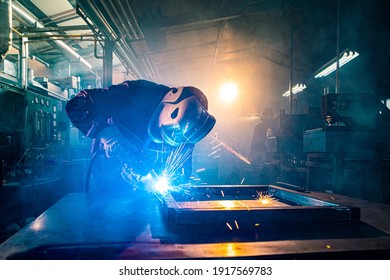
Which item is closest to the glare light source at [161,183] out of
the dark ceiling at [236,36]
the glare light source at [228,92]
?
the dark ceiling at [236,36]

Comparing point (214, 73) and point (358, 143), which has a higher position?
point (214, 73)

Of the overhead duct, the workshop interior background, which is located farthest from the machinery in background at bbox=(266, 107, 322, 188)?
the overhead duct

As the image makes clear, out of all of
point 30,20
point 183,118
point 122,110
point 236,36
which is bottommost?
point 183,118

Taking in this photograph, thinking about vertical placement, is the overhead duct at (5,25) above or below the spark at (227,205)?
above

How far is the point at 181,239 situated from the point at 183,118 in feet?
1.77

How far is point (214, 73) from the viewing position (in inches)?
343

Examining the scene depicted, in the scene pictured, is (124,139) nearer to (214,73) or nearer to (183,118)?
(183,118)

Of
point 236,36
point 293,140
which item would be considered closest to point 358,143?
point 293,140

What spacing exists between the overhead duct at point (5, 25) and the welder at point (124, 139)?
3912mm

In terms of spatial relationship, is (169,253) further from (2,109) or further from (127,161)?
(2,109)

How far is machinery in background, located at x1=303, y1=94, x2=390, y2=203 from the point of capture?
8.62 feet

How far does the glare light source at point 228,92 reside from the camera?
383 inches

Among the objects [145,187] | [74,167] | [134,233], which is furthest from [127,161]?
[74,167]

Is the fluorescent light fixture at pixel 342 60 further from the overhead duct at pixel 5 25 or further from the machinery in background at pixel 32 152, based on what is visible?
the overhead duct at pixel 5 25
